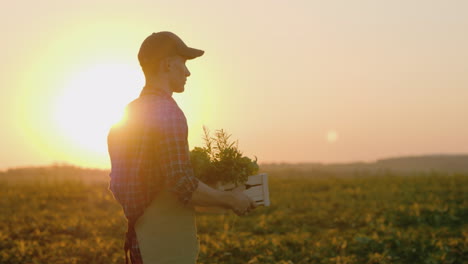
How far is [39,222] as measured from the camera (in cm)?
1305

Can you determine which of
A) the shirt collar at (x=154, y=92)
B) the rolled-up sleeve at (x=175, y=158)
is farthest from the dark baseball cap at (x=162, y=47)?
the rolled-up sleeve at (x=175, y=158)

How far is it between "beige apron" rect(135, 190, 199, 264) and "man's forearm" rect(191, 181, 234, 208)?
0.59ft

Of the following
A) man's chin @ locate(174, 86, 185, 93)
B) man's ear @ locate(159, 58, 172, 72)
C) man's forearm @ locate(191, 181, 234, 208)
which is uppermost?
man's ear @ locate(159, 58, 172, 72)

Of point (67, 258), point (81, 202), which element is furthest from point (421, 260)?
point (81, 202)

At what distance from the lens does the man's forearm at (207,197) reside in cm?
343

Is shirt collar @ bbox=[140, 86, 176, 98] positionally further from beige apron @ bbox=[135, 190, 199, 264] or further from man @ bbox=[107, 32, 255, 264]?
beige apron @ bbox=[135, 190, 199, 264]

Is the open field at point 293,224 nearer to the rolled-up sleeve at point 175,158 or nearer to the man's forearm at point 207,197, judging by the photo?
the man's forearm at point 207,197

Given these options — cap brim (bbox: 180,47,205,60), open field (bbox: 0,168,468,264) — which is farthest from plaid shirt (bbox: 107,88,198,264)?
open field (bbox: 0,168,468,264)

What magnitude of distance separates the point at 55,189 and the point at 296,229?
9573 mm

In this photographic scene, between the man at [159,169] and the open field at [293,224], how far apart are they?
5.62 meters

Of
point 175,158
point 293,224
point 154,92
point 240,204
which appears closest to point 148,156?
point 175,158

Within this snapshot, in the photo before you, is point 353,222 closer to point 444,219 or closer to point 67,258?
point 444,219

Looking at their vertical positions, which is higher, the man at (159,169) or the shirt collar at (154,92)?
the shirt collar at (154,92)

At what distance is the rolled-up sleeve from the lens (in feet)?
11.0
